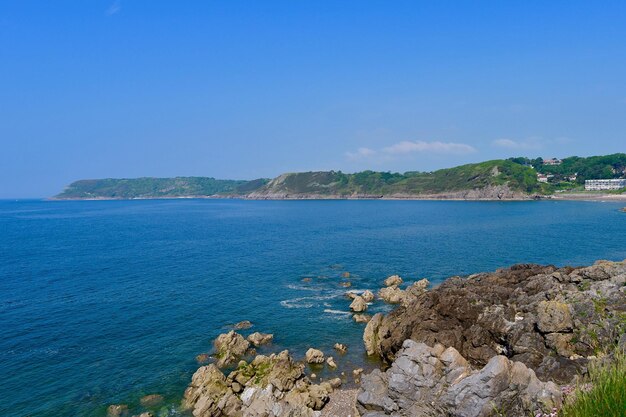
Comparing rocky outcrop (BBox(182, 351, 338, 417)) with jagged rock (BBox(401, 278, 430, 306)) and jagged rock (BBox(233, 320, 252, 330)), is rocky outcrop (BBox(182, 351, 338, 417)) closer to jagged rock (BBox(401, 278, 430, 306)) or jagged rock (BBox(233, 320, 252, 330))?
jagged rock (BBox(233, 320, 252, 330))

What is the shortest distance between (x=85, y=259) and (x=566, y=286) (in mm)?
88359

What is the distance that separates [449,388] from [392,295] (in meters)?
35.2

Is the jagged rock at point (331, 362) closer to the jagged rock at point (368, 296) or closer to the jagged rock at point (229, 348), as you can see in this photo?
the jagged rock at point (229, 348)

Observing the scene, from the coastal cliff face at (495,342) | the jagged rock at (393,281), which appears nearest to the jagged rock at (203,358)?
the coastal cliff face at (495,342)

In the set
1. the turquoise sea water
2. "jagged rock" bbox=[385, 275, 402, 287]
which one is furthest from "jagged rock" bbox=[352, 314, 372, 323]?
"jagged rock" bbox=[385, 275, 402, 287]

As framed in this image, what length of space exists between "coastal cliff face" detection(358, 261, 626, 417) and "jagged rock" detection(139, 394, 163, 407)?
1712cm

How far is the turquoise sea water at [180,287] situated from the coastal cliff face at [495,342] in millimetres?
8589

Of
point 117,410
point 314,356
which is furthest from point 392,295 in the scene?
point 117,410

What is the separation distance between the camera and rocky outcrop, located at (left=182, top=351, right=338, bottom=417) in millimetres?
28645

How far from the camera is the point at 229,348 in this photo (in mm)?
40094

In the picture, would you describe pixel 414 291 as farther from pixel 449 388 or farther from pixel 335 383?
pixel 449 388

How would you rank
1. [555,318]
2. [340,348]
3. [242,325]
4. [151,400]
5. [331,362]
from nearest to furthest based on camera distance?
1. [555,318]
2. [151,400]
3. [331,362]
4. [340,348]
5. [242,325]

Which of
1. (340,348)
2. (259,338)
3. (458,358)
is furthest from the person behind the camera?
(259,338)

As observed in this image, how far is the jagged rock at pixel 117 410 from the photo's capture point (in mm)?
30562
